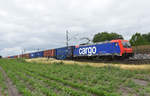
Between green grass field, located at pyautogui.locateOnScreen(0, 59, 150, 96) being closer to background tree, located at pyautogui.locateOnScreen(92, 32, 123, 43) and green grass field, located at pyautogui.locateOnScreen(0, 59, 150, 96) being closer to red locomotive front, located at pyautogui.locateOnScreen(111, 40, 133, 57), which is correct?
red locomotive front, located at pyautogui.locateOnScreen(111, 40, 133, 57)

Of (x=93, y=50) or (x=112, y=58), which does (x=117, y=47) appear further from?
(x=93, y=50)

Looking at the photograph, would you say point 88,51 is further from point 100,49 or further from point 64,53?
point 64,53

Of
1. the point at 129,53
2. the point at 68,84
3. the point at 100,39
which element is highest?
the point at 100,39

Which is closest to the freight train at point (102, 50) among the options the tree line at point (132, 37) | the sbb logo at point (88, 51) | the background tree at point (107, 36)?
the sbb logo at point (88, 51)

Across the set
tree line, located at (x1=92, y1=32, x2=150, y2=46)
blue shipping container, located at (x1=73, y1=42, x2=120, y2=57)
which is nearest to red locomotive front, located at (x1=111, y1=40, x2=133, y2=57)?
blue shipping container, located at (x1=73, y1=42, x2=120, y2=57)

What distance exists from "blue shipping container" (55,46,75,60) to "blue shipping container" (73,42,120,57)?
9.87ft

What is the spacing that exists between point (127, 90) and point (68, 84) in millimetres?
3331

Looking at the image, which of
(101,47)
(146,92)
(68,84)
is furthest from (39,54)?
(146,92)

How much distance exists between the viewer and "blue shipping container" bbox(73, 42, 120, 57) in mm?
20111

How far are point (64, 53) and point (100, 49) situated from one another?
1189 cm

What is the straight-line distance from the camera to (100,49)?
2216 centimetres

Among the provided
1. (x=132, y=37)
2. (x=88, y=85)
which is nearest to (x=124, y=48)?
(x=88, y=85)

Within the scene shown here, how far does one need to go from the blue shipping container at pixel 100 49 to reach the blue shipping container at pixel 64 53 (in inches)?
118

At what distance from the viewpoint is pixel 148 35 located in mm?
68938
